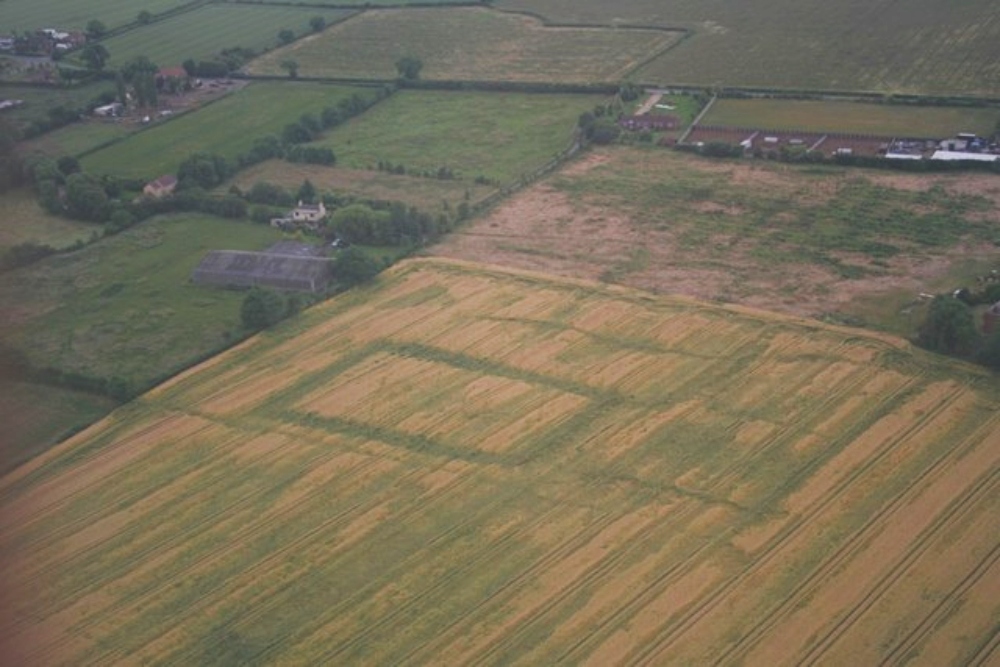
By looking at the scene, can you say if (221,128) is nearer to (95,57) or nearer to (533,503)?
(95,57)

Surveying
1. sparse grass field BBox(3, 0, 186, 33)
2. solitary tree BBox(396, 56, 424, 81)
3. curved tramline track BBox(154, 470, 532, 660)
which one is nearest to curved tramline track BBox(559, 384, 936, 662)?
curved tramline track BBox(154, 470, 532, 660)

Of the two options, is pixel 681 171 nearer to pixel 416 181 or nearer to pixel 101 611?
pixel 416 181

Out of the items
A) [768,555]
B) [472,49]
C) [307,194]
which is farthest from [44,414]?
[472,49]

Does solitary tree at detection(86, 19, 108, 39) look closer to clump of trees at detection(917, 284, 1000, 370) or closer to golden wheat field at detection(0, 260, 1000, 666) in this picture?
golden wheat field at detection(0, 260, 1000, 666)

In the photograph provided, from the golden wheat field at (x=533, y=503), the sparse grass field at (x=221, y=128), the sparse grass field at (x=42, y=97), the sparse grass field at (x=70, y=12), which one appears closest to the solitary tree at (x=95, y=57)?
the sparse grass field at (x=42, y=97)

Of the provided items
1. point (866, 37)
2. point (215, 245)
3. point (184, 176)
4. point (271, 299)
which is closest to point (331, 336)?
point (271, 299)

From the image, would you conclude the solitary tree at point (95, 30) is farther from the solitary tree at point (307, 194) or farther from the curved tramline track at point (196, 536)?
the curved tramline track at point (196, 536)
